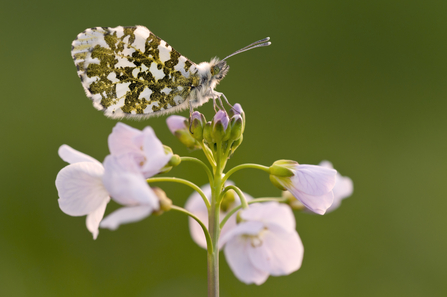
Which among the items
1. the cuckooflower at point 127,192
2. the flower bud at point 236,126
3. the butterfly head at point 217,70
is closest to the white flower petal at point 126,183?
the cuckooflower at point 127,192

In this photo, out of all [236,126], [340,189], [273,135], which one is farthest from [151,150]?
[273,135]

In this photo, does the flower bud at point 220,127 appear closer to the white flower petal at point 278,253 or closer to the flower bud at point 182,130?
the flower bud at point 182,130

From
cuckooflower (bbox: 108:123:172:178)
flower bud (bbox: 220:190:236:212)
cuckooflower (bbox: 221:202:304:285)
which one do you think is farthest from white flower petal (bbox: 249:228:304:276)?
cuckooflower (bbox: 108:123:172:178)

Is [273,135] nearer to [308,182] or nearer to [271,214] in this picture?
[308,182]

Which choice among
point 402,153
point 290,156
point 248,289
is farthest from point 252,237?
point 402,153

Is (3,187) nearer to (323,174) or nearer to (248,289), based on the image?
(248,289)

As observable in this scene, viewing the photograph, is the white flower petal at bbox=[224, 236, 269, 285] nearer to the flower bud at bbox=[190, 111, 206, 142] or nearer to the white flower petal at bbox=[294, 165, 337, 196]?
the white flower petal at bbox=[294, 165, 337, 196]

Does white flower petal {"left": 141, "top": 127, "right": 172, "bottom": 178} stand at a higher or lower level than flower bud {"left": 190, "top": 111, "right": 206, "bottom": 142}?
lower
